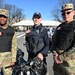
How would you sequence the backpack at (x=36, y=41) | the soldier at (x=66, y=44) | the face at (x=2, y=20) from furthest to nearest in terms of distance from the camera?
the backpack at (x=36, y=41) < the face at (x=2, y=20) < the soldier at (x=66, y=44)

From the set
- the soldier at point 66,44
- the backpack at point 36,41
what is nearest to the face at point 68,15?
the soldier at point 66,44

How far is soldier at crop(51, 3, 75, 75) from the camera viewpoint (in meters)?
4.42

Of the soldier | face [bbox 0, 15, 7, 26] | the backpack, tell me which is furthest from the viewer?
the backpack

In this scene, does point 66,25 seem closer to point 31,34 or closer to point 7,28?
point 31,34

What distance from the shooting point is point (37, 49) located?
521 cm

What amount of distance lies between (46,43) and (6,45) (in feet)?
2.72

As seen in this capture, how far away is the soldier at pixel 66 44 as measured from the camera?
4422 mm

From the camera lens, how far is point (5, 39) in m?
5.12

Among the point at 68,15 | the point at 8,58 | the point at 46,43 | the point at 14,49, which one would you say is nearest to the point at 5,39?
the point at 14,49

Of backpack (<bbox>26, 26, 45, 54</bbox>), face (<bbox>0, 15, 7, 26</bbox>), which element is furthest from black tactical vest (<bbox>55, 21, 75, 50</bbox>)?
face (<bbox>0, 15, 7, 26</bbox>)

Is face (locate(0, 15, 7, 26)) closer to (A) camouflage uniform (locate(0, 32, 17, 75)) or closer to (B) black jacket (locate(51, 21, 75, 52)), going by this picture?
(A) camouflage uniform (locate(0, 32, 17, 75))

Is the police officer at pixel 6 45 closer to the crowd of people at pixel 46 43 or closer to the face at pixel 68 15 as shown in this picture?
the crowd of people at pixel 46 43

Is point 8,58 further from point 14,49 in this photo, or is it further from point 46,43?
point 46,43

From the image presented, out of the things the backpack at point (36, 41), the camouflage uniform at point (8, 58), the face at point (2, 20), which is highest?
the face at point (2, 20)
